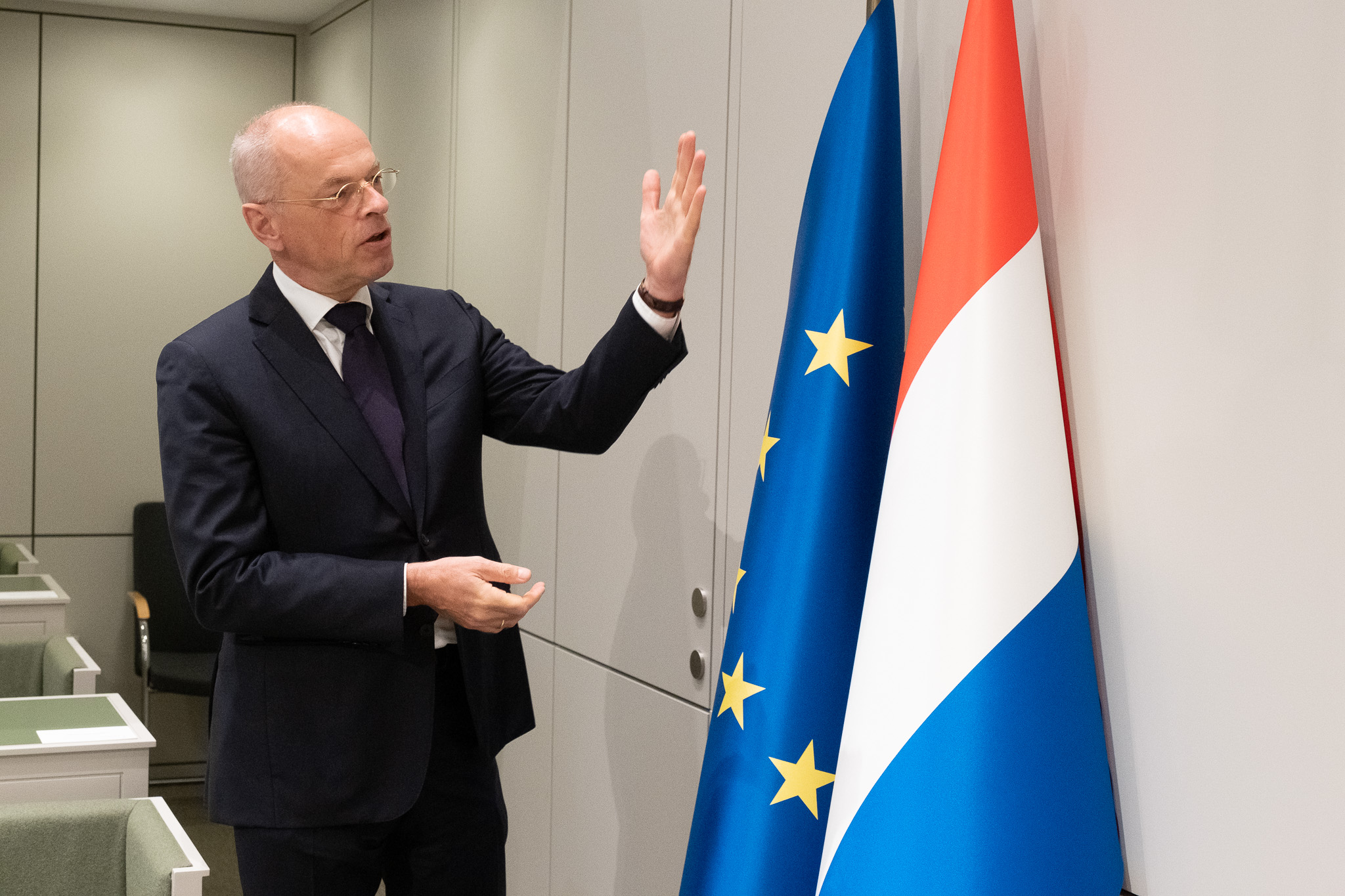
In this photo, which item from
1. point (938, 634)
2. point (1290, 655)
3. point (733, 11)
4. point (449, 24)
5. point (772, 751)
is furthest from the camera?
point (449, 24)

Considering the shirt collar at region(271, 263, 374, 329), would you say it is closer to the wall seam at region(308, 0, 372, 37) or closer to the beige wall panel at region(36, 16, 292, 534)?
the wall seam at region(308, 0, 372, 37)

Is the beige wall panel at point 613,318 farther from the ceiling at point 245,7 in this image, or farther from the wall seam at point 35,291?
the wall seam at point 35,291

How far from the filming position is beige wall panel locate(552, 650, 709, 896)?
260 cm

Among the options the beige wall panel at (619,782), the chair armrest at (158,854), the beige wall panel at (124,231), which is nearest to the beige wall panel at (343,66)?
the beige wall panel at (124,231)

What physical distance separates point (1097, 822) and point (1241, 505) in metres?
0.38

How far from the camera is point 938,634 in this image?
1376 mm

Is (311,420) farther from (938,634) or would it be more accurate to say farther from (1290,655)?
(1290,655)

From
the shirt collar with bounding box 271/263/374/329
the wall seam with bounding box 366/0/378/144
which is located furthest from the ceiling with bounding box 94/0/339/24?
the shirt collar with bounding box 271/263/374/329

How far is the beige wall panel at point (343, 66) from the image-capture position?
495 cm

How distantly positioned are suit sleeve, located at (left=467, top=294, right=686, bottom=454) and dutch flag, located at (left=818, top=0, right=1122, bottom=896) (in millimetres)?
574

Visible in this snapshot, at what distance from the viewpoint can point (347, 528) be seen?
78.5 inches

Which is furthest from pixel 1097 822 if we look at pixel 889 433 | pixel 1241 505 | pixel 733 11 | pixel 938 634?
pixel 733 11

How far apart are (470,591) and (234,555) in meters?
0.39

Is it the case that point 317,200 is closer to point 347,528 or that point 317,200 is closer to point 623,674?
point 347,528
